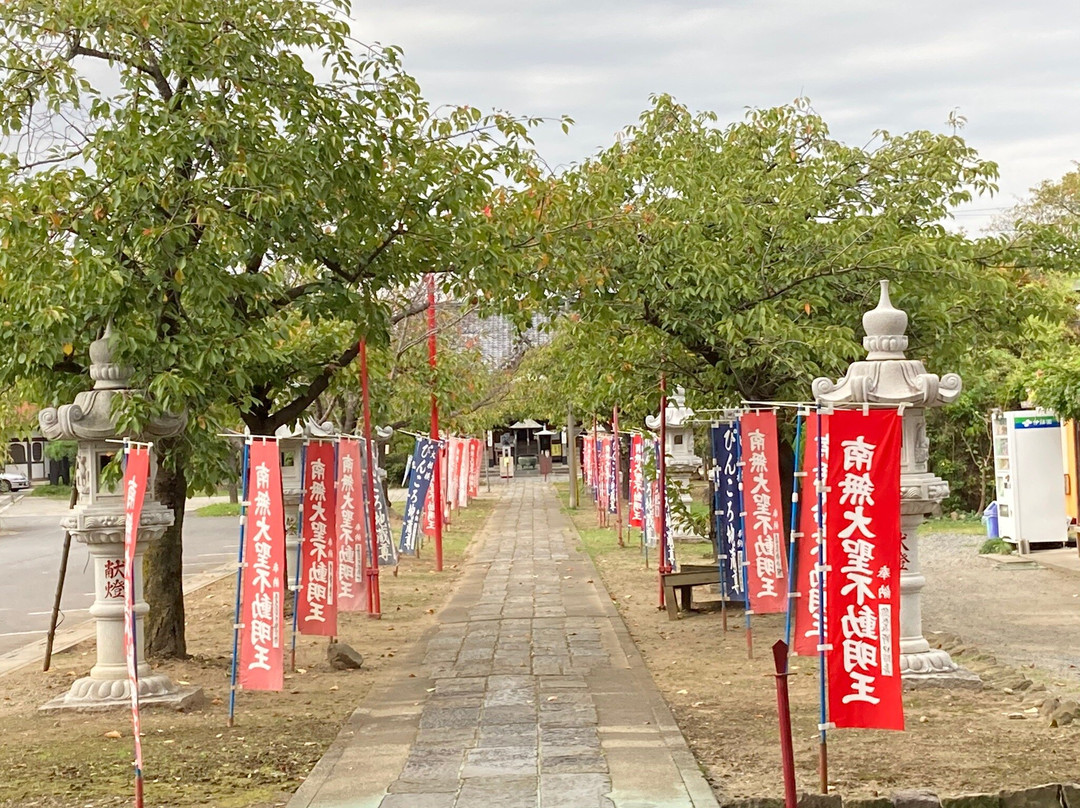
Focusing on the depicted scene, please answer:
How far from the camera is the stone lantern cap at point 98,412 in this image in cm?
938

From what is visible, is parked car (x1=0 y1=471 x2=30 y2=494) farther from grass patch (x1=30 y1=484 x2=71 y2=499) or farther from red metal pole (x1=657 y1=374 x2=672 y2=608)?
red metal pole (x1=657 y1=374 x2=672 y2=608)

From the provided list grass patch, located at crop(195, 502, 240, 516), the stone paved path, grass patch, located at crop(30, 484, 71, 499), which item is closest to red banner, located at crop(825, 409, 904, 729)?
the stone paved path

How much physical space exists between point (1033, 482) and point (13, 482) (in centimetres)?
5005

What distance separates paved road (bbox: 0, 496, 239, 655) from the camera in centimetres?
1686

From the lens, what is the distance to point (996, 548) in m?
20.7

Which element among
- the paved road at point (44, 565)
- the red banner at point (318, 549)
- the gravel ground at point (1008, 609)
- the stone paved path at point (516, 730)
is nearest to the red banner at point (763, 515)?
the stone paved path at point (516, 730)

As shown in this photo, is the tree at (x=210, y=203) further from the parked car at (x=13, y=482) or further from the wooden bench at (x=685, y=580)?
the parked car at (x=13, y=482)

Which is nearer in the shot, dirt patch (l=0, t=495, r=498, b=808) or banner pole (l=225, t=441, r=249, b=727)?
dirt patch (l=0, t=495, r=498, b=808)

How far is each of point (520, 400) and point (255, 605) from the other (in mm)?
28737

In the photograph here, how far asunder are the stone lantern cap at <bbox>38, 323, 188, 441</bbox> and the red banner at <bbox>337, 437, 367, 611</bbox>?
11.0 feet

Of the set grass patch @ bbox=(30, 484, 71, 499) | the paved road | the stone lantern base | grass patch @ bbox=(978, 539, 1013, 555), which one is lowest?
the paved road

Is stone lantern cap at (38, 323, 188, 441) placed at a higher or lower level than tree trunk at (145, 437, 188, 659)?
higher

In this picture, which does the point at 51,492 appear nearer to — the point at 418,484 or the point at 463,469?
the point at 463,469

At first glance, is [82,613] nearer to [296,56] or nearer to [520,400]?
[296,56]
